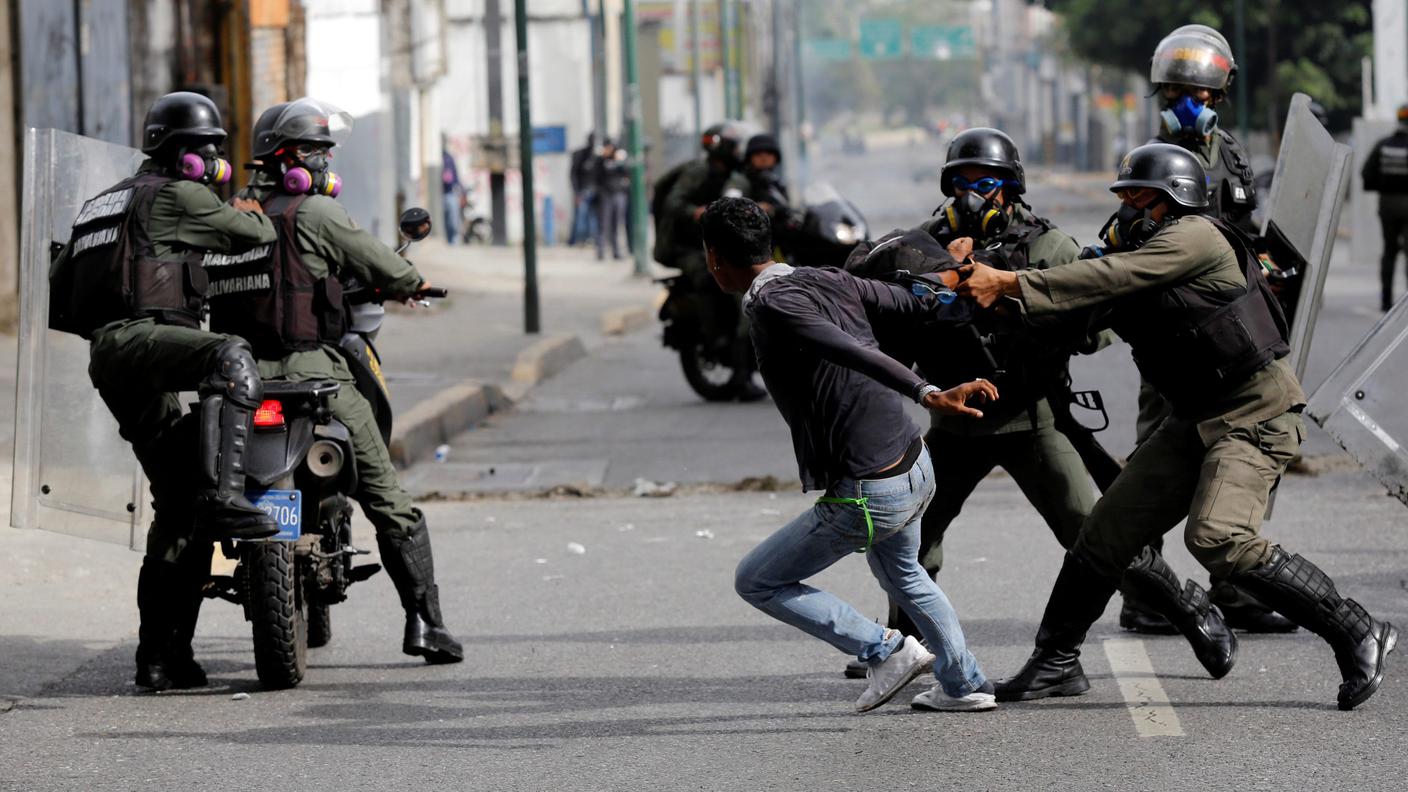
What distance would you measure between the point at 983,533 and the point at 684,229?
17.2 ft

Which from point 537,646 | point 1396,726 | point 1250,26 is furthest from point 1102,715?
point 1250,26

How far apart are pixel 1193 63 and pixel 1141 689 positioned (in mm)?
2142

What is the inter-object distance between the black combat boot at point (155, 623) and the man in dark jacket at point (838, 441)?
6.30 feet

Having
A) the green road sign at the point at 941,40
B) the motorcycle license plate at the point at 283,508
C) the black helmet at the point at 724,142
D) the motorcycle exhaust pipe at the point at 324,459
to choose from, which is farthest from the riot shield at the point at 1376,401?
the green road sign at the point at 941,40

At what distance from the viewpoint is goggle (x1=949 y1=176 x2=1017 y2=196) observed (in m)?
6.36

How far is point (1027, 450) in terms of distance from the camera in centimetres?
648

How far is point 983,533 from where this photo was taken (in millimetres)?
9430

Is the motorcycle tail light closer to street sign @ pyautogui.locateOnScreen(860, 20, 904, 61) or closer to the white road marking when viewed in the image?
the white road marking

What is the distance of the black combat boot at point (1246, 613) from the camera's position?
7.14 meters

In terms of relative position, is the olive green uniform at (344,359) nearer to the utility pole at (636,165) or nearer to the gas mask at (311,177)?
the gas mask at (311,177)

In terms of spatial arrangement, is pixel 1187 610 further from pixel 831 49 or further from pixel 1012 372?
pixel 831 49

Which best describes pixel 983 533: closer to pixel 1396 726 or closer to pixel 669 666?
pixel 669 666

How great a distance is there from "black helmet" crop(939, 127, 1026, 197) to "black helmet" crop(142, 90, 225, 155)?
2.15 metres

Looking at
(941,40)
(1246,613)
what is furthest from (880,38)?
(1246,613)
